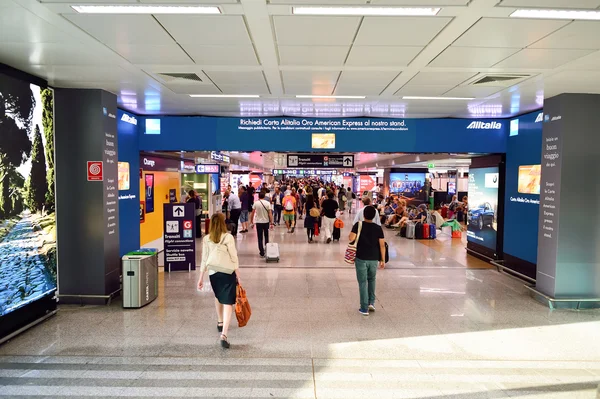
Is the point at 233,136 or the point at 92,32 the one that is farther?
the point at 233,136

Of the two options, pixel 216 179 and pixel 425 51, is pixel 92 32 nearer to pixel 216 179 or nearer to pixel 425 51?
pixel 425 51

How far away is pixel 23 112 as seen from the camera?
5551 millimetres

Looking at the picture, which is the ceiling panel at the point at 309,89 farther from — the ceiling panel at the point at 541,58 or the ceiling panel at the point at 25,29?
the ceiling panel at the point at 25,29

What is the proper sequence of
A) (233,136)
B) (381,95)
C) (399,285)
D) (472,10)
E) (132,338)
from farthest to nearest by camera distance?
(233,136)
(399,285)
(381,95)
(132,338)
(472,10)

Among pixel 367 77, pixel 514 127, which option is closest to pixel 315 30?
pixel 367 77

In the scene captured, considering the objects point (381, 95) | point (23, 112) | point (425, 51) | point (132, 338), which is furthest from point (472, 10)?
point (23, 112)

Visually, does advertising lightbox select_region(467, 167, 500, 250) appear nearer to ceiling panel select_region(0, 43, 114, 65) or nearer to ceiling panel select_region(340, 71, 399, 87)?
ceiling panel select_region(340, 71, 399, 87)

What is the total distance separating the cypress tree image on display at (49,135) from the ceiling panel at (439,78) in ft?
17.9

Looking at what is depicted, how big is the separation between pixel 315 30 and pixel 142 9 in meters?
1.57

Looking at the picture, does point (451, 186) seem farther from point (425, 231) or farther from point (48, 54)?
point (48, 54)

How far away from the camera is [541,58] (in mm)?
4816

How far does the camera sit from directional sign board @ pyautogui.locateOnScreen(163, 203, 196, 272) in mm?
8930

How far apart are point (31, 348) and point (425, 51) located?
5.78 meters

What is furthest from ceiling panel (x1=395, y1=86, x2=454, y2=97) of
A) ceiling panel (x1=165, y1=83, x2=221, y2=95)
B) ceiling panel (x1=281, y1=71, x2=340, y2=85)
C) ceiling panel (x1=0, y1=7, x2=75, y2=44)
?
ceiling panel (x1=0, y1=7, x2=75, y2=44)
